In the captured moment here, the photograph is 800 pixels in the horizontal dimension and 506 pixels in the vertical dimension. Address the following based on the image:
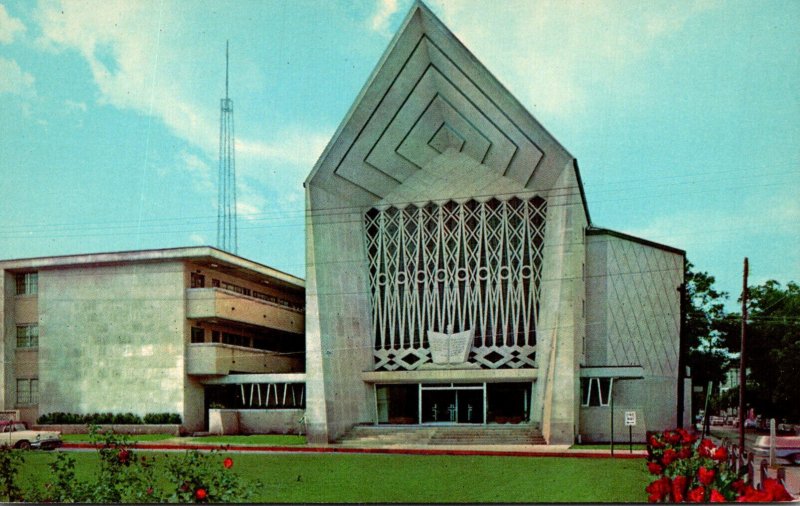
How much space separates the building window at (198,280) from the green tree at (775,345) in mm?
21069

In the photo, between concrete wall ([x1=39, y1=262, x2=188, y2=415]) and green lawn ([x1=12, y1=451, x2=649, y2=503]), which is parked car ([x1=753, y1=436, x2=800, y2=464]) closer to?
green lawn ([x1=12, y1=451, x2=649, y2=503])

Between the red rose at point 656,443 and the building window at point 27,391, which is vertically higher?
the red rose at point 656,443

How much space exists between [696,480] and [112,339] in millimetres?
26464

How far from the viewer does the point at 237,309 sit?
116 feet

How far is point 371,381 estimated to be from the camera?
3303cm

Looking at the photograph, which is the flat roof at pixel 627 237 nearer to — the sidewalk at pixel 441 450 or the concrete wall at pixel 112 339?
the sidewalk at pixel 441 450

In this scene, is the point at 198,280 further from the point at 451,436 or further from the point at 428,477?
the point at 428,477

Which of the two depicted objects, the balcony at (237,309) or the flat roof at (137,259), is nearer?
the flat roof at (137,259)

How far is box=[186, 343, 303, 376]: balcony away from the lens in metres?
34.1

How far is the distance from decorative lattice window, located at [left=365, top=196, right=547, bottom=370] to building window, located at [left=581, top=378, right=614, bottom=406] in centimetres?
222

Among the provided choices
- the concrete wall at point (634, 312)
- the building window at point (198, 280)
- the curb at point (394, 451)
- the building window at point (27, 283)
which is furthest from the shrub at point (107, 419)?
the concrete wall at point (634, 312)

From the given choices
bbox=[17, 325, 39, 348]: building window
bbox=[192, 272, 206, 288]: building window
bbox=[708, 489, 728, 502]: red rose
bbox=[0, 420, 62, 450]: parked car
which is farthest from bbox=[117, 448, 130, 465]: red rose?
bbox=[17, 325, 39, 348]: building window

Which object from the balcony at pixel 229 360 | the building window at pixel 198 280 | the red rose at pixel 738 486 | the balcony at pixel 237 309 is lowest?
the balcony at pixel 229 360

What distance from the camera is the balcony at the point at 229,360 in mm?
34094
